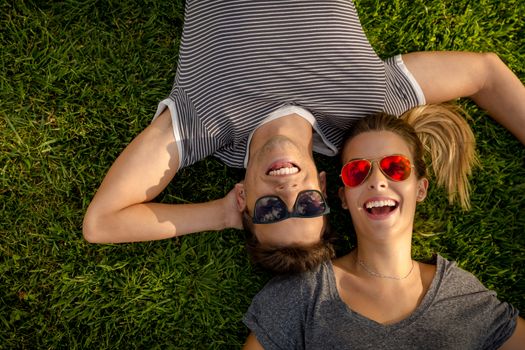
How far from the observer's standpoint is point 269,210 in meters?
3.30

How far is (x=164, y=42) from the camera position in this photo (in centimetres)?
410

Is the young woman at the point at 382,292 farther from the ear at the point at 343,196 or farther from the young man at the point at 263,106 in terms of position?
the young man at the point at 263,106

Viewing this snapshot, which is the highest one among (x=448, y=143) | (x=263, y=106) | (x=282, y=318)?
(x=263, y=106)

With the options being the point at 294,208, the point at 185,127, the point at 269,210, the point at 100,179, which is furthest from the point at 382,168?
the point at 100,179

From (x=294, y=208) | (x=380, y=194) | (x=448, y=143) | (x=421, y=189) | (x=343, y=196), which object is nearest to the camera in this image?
(x=294, y=208)

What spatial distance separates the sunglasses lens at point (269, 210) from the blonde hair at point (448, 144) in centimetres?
140

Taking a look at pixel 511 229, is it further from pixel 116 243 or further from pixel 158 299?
pixel 116 243

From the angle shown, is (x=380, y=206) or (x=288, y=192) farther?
(x=380, y=206)

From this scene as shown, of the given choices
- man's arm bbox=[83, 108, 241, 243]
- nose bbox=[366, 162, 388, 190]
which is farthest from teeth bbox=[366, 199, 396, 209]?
man's arm bbox=[83, 108, 241, 243]

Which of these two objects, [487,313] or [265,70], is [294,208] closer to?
[265,70]

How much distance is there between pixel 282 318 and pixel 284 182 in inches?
39.5

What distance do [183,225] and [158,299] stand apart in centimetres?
73

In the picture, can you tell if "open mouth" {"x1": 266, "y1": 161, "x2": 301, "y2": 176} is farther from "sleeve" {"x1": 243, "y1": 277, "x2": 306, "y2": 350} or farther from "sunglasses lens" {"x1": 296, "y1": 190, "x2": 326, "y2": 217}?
"sleeve" {"x1": 243, "y1": 277, "x2": 306, "y2": 350}

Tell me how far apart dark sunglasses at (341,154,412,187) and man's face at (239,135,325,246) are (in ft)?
0.78
